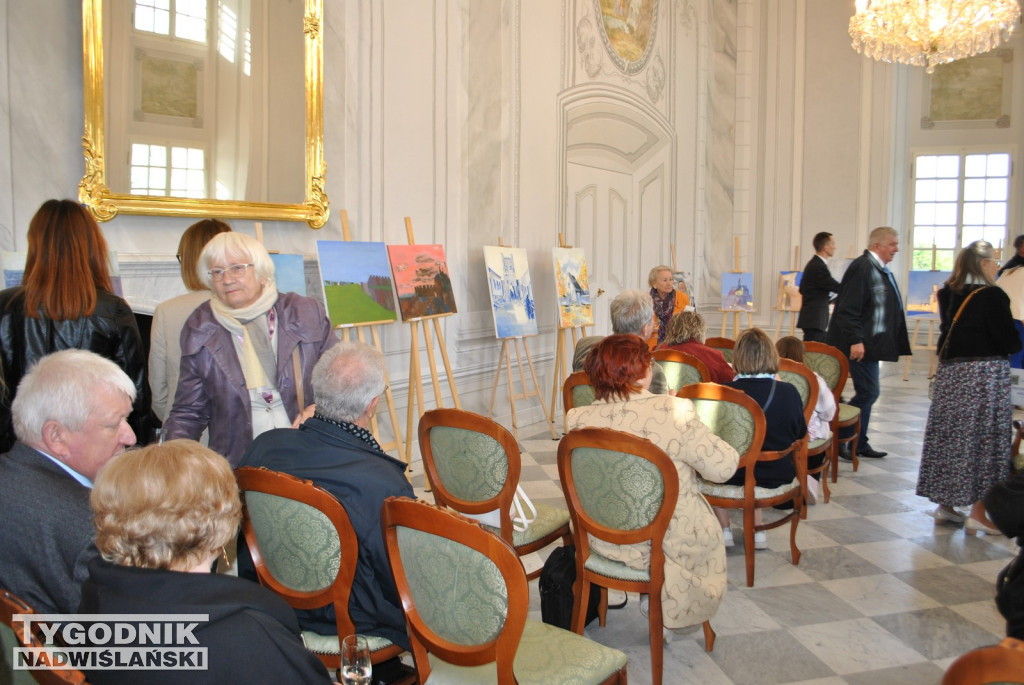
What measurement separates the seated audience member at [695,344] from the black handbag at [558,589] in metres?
1.98

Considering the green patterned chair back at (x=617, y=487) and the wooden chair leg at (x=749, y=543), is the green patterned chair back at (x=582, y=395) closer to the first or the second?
the wooden chair leg at (x=749, y=543)

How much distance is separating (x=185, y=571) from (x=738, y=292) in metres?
9.34

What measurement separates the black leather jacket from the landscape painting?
Answer: 1.57 metres

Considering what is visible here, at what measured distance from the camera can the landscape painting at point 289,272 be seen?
436 cm

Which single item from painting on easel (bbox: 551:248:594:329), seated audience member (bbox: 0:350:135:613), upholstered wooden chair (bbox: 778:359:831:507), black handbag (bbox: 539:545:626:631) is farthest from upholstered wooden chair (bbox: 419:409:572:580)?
painting on easel (bbox: 551:248:594:329)

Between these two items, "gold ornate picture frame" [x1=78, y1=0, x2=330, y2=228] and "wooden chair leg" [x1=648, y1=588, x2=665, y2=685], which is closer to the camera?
"wooden chair leg" [x1=648, y1=588, x2=665, y2=685]

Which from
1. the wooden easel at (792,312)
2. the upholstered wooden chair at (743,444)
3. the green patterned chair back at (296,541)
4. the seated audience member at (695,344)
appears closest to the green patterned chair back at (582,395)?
the upholstered wooden chair at (743,444)

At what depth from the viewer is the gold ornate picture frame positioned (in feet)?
12.0

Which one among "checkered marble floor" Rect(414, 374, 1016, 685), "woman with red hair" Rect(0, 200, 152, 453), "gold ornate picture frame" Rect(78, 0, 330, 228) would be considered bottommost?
"checkered marble floor" Rect(414, 374, 1016, 685)

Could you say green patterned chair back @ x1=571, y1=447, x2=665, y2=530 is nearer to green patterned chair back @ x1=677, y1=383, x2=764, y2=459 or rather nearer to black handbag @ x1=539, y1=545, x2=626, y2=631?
black handbag @ x1=539, y1=545, x2=626, y2=631

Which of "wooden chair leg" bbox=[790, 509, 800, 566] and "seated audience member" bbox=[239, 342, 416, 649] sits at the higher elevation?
"seated audience member" bbox=[239, 342, 416, 649]

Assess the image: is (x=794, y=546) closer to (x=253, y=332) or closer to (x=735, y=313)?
(x=253, y=332)

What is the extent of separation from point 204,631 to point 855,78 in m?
11.4

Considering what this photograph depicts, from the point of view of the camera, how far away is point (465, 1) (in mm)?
6168
